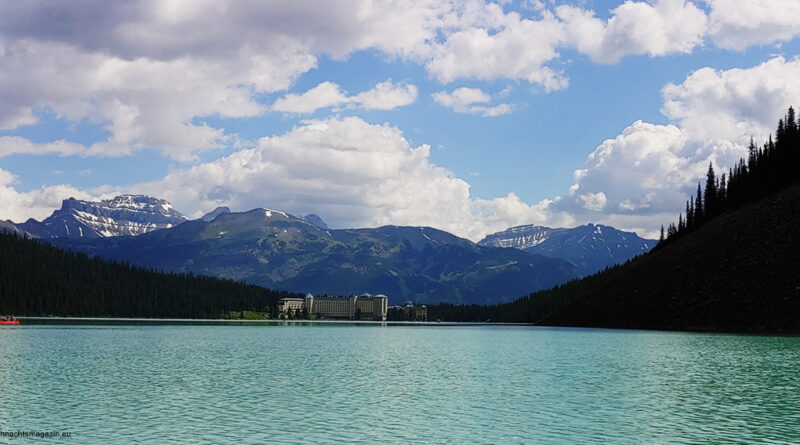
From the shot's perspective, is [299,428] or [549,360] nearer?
[299,428]

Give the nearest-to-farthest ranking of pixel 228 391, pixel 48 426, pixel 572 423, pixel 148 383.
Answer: pixel 48 426 → pixel 572 423 → pixel 228 391 → pixel 148 383

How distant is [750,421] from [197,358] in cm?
7523

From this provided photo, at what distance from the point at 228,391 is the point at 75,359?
44201mm

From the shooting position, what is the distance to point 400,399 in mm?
60906

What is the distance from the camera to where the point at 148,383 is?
69312 millimetres

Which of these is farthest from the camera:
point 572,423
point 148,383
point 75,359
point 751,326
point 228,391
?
point 751,326

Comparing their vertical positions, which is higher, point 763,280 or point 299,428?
point 763,280

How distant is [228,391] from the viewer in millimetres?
64000

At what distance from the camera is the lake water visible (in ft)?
147

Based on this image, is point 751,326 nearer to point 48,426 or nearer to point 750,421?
point 750,421

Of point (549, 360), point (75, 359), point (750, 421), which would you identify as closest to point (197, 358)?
point (75, 359)

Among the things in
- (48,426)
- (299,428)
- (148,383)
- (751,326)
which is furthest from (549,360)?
(751,326)

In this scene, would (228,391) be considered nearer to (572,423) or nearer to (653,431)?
(572,423)

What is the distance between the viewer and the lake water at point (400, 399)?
44750mm
